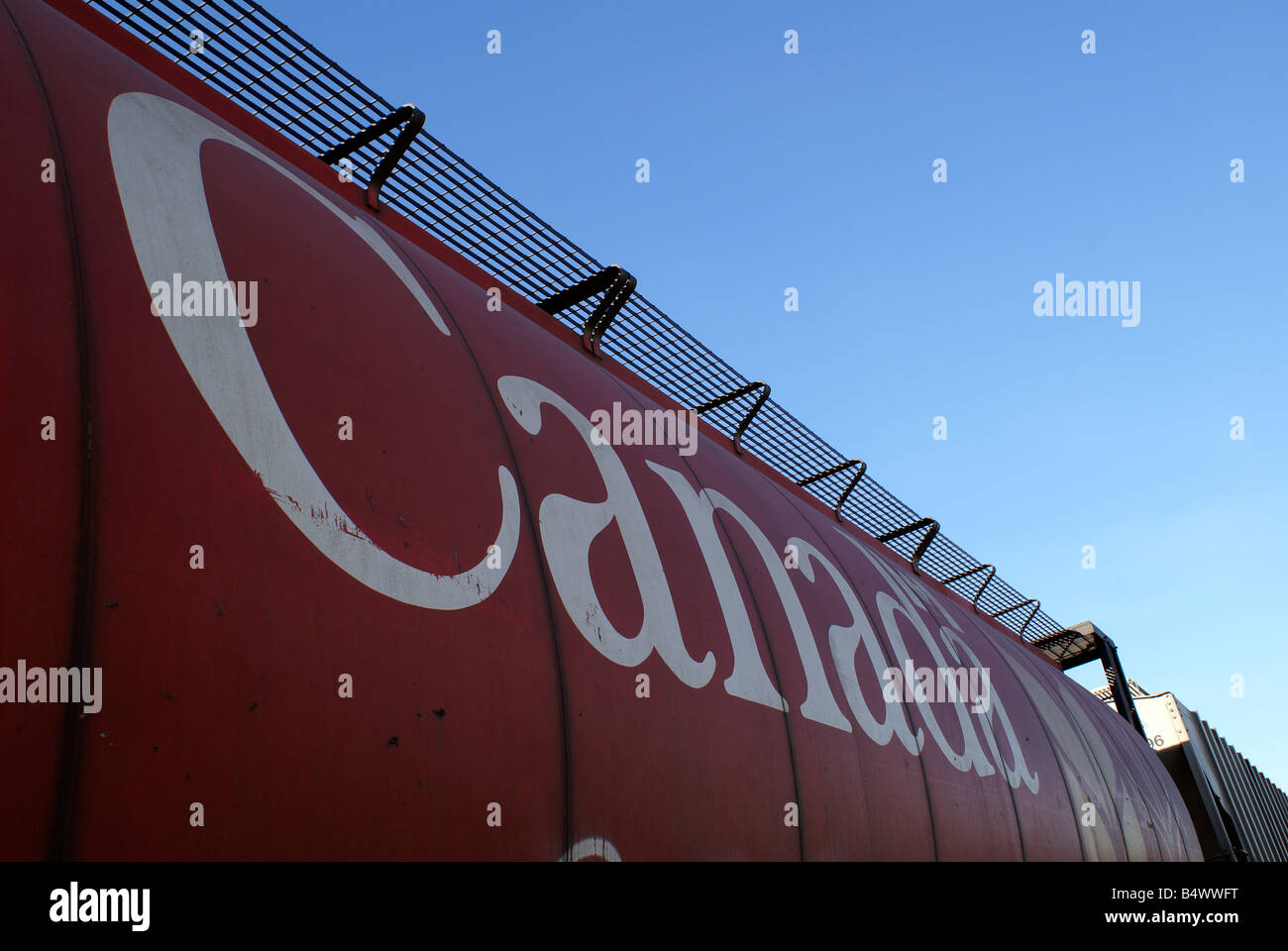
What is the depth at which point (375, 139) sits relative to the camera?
4.25 metres

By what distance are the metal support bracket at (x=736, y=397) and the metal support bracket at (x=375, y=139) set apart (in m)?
3.03

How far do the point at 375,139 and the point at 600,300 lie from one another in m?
1.59

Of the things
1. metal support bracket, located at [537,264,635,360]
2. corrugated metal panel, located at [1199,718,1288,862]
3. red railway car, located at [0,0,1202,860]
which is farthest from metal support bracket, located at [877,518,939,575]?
corrugated metal panel, located at [1199,718,1288,862]

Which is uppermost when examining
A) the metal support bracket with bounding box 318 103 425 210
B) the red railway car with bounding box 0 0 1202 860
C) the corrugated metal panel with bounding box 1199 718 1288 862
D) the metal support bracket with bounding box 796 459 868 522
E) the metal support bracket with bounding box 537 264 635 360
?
the metal support bracket with bounding box 318 103 425 210

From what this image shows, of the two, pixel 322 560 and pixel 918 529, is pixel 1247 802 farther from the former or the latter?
pixel 322 560

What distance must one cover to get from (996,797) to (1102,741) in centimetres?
389

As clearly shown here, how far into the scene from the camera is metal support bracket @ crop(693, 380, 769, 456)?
6.83 m

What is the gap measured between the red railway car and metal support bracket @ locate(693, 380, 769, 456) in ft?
7.75

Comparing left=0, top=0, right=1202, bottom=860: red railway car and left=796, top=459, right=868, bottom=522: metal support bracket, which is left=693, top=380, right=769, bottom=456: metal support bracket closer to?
left=796, top=459, right=868, bottom=522: metal support bracket

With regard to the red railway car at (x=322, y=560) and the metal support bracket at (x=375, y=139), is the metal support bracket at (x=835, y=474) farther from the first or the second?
the metal support bracket at (x=375, y=139)

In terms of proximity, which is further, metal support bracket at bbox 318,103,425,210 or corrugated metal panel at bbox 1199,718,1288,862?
corrugated metal panel at bbox 1199,718,1288,862

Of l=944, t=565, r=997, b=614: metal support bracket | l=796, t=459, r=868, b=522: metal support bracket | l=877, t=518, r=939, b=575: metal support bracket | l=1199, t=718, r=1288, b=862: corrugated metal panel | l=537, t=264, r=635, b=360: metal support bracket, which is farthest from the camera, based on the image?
l=1199, t=718, r=1288, b=862: corrugated metal panel
